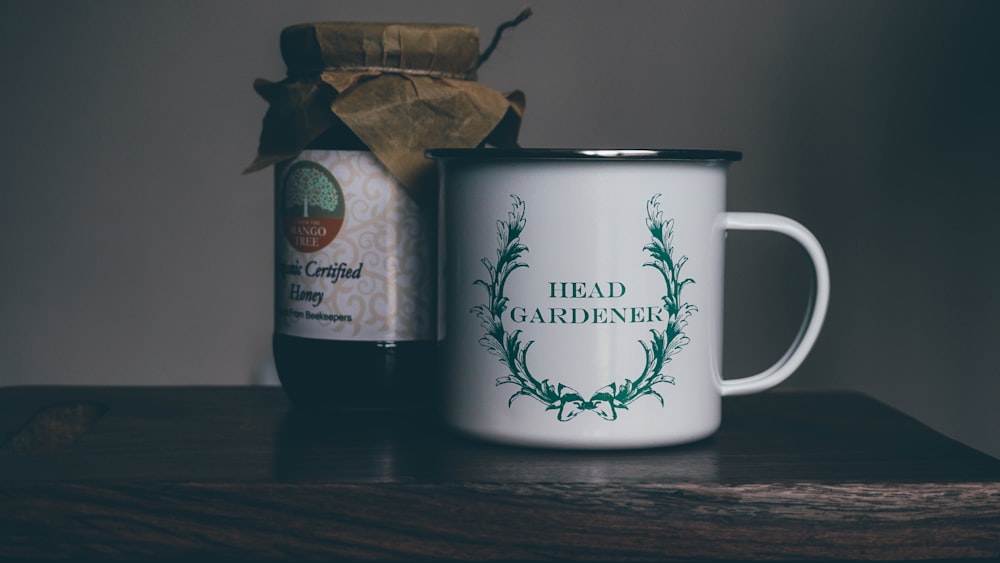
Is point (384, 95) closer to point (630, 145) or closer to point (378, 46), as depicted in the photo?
point (378, 46)

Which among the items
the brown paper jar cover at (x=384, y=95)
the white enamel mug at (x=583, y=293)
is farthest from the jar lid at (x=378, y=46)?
the white enamel mug at (x=583, y=293)

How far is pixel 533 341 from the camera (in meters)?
0.57

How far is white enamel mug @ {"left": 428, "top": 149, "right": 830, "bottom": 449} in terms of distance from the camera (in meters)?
0.57

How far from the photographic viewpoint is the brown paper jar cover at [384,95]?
2.18 ft

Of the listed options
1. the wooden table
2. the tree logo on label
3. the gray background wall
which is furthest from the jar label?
the gray background wall

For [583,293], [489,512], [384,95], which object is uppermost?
[384,95]

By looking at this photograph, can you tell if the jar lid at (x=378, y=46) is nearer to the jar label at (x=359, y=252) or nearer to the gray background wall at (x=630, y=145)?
the jar label at (x=359, y=252)

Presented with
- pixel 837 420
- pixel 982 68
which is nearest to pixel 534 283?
pixel 837 420

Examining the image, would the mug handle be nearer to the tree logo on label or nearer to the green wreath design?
Answer: the green wreath design

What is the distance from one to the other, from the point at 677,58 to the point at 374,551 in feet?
2.84

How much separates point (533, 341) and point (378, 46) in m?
0.21

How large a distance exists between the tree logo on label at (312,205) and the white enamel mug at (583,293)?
0.09 meters

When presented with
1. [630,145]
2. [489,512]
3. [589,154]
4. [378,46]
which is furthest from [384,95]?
[630,145]

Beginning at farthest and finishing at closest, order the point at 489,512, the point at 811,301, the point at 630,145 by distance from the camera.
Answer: the point at 630,145
the point at 811,301
the point at 489,512
